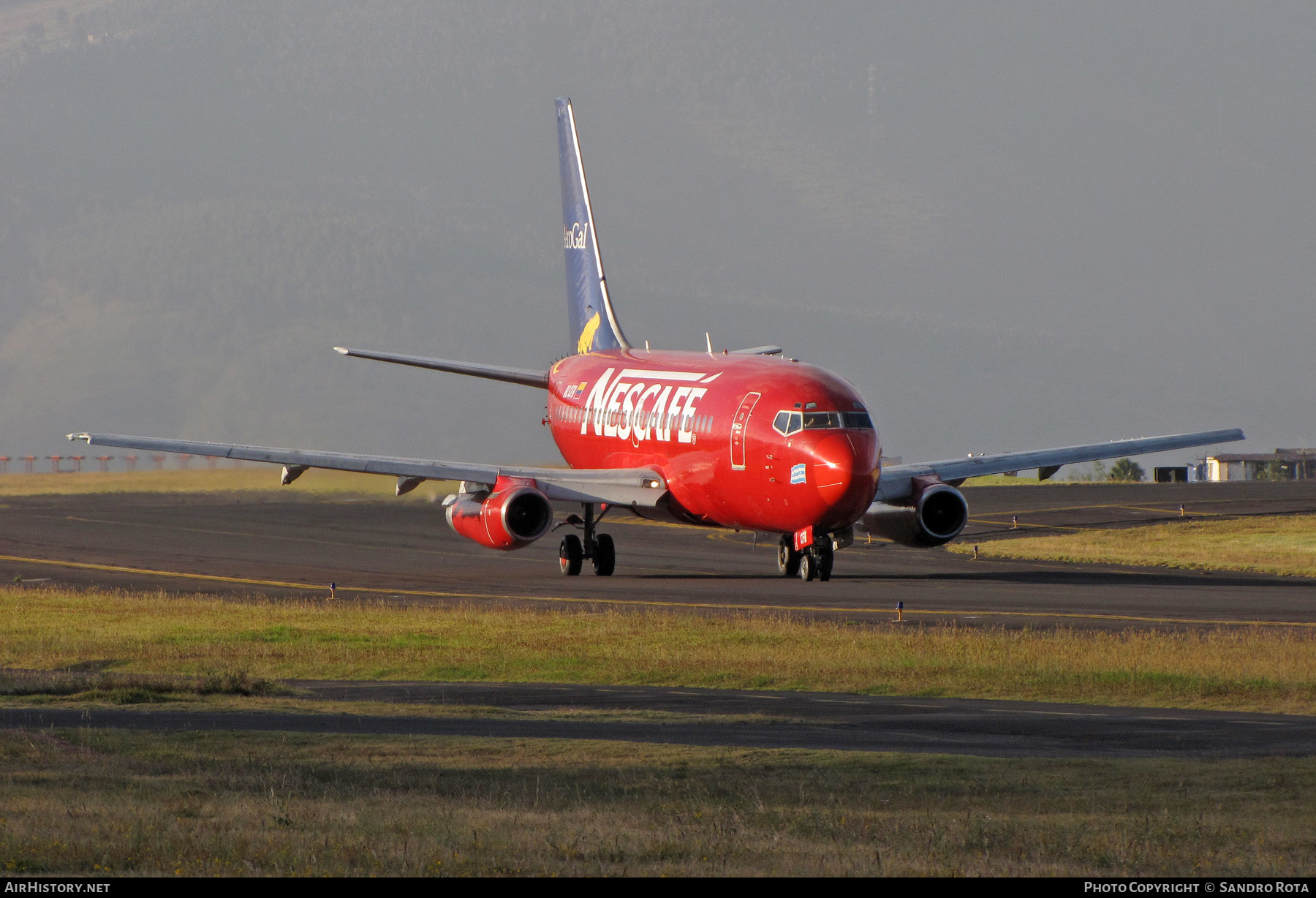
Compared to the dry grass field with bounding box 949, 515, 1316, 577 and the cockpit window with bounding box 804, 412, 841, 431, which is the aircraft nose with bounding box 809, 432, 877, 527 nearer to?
the cockpit window with bounding box 804, 412, 841, 431

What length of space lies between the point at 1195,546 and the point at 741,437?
84.7ft

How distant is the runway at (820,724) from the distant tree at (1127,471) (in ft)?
349

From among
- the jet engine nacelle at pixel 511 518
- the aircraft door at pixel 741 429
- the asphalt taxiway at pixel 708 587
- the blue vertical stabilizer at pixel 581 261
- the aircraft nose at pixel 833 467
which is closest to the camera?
the asphalt taxiway at pixel 708 587

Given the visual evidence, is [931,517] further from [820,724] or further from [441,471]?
[820,724]

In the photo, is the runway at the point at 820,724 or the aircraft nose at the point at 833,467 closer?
the runway at the point at 820,724

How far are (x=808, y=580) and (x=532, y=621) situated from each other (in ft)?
39.1

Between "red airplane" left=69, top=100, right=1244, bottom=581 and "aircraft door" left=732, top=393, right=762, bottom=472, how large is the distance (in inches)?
2.0

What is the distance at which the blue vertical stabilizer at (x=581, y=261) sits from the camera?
6562 cm

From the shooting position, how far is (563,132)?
70875 millimetres

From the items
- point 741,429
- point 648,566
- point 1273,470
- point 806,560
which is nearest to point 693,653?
point 741,429

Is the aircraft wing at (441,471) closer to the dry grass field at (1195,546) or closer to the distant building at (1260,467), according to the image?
Result: the dry grass field at (1195,546)

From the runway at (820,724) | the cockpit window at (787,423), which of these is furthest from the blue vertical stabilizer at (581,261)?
the runway at (820,724)

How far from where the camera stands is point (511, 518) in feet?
156

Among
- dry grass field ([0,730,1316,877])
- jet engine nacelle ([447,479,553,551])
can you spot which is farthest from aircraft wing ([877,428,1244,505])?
dry grass field ([0,730,1316,877])
